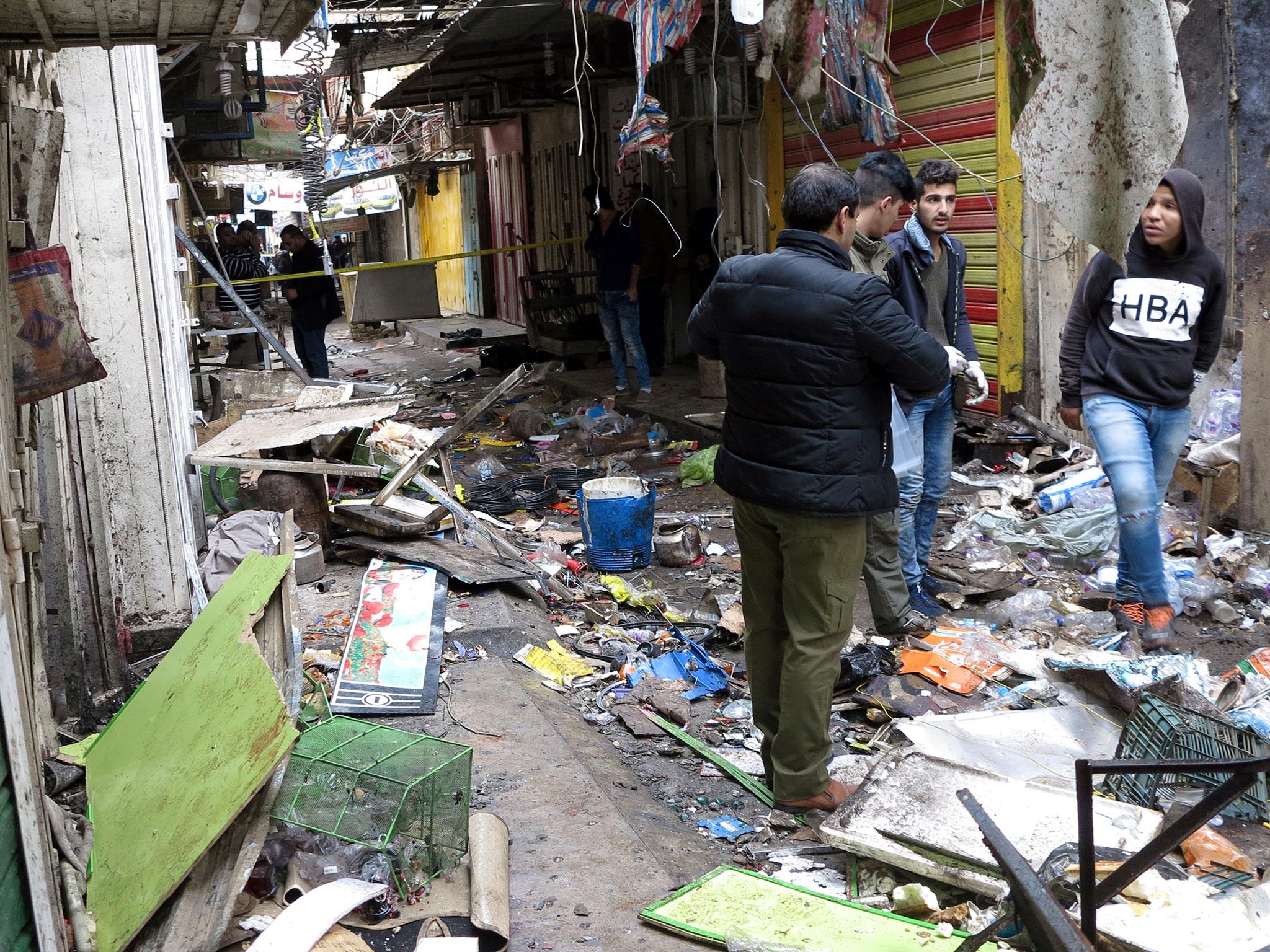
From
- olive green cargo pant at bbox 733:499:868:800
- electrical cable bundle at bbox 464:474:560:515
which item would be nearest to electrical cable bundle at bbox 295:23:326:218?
electrical cable bundle at bbox 464:474:560:515

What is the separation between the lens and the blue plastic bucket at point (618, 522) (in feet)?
22.8

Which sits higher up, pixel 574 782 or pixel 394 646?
pixel 394 646

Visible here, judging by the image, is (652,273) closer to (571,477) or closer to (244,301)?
(571,477)

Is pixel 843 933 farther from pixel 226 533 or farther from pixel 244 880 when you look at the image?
pixel 226 533

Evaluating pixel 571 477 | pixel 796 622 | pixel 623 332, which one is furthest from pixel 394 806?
pixel 623 332

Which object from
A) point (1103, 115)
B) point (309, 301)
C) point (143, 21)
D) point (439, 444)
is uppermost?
point (143, 21)

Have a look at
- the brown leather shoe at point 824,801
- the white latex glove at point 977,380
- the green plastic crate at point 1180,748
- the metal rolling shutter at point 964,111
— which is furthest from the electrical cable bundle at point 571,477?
the green plastic crate at point 1180,748

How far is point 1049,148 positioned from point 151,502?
4.26 metres

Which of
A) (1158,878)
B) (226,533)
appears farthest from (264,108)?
(1158,878)

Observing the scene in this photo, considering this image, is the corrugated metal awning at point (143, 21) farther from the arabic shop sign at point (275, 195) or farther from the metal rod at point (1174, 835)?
the arabic shop sign at point (275, 195)

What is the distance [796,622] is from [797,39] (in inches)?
118

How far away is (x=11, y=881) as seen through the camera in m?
2.54

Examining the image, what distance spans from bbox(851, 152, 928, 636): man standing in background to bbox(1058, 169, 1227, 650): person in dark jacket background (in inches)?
35.9

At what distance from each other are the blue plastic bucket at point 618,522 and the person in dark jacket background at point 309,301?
8040 mm
